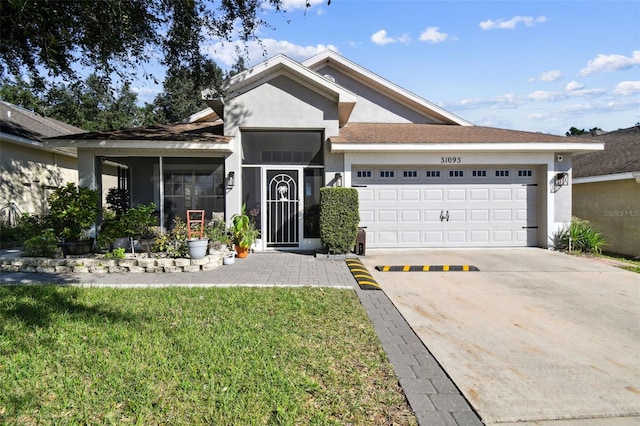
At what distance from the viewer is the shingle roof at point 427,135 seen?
10.7 meters

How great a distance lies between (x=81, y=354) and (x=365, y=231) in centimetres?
811

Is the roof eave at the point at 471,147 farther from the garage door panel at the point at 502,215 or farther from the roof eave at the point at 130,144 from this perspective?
the roof eave at the point at 130,144

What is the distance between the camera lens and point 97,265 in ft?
25.9

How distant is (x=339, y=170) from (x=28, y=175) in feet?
41.1

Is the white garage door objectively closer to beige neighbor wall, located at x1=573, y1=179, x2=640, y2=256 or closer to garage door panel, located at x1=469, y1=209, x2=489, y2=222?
garage door panel, located at x1=469, y1=209, x2=489, y2=222

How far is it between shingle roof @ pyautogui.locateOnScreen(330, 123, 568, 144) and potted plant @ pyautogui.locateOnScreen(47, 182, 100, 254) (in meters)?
6.39

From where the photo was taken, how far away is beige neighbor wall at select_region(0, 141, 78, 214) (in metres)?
13.2

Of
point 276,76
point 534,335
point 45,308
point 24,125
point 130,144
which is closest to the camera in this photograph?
point 534,335

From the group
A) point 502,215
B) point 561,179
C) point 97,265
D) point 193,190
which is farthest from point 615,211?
point 97,265

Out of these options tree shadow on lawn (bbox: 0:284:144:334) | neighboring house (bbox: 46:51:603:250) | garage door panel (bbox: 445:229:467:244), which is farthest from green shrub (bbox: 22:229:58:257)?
garage door panel (bbox: 445:229:467:244)

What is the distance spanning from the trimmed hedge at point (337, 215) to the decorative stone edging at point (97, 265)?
11.0 ft

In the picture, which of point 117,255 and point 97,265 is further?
point 117,255

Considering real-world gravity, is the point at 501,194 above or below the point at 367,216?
above

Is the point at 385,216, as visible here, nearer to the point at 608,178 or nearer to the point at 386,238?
the point at 386,238
